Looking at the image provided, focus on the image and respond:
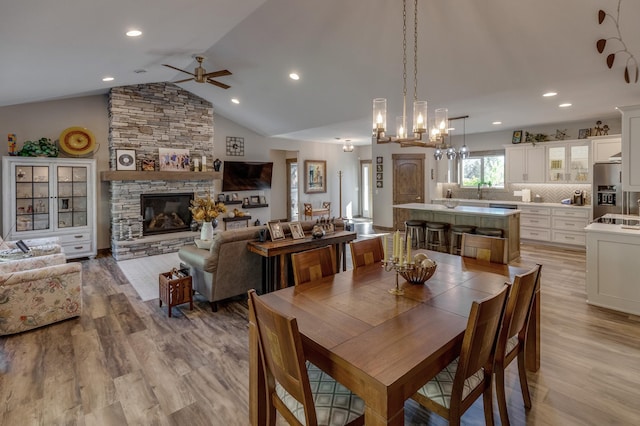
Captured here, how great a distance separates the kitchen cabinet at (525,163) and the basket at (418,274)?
22.1ft

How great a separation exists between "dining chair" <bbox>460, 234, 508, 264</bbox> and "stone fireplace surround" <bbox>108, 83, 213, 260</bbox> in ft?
20.1

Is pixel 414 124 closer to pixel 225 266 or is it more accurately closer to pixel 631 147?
pixel 225 266

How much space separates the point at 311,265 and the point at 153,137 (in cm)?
629

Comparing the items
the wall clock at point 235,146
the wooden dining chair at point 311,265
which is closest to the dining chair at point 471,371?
the wooden dining chair at point 311,265

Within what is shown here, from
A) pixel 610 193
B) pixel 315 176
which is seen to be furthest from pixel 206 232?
pixel 610 193

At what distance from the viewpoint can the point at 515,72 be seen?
14.3 ft

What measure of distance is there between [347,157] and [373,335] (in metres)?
10.7

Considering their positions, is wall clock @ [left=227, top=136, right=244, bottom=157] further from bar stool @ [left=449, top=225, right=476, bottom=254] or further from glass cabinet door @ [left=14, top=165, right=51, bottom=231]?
bar stool @ [left=449, top=225, right=476, bottom=254]

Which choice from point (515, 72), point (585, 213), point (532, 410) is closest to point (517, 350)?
point (532, 410)

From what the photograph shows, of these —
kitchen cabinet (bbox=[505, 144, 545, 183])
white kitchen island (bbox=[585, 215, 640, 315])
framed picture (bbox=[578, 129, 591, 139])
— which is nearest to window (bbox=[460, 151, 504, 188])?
kitchen cabinet (bbox=[505, 144, 545, 183])

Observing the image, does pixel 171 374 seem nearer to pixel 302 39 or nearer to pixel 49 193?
pixel 302 39

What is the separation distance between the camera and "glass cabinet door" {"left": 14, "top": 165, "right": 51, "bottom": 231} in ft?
19.4

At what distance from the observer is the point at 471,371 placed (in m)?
1.64

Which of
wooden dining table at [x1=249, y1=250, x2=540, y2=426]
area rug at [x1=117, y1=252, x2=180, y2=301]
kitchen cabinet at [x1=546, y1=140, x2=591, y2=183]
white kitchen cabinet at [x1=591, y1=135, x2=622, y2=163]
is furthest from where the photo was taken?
kitchen cabinet at [x1=546, y1=140, x2=591, y2=183]
